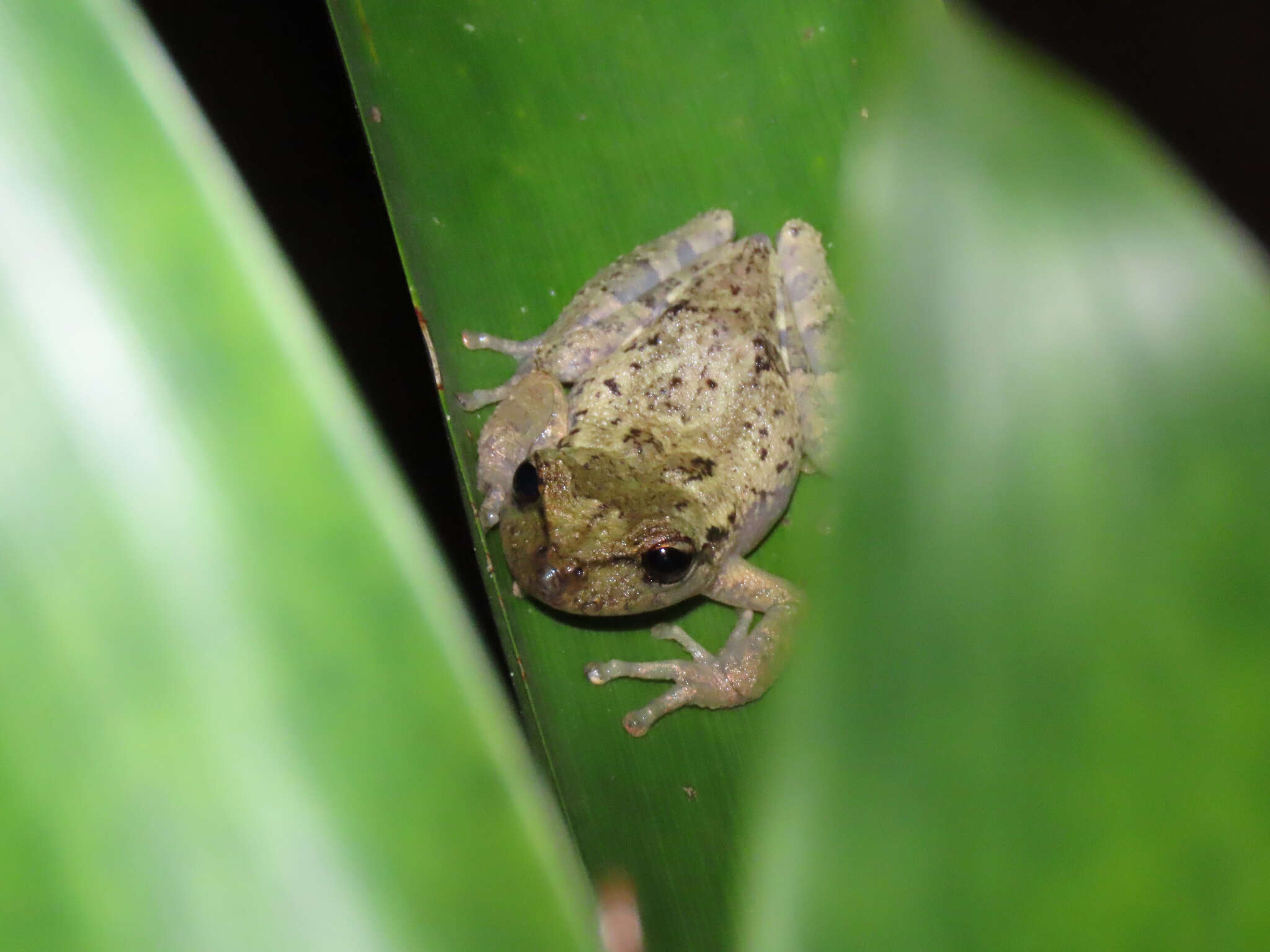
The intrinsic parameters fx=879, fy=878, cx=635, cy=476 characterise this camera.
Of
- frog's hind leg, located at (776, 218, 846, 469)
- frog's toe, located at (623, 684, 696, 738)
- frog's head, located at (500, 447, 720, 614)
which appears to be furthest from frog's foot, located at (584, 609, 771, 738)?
frog's hind leg, located at (776, 218, 846, 469)

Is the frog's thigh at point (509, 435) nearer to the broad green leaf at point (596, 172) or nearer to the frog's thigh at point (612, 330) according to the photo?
the frog's thigh at point (612, 330)

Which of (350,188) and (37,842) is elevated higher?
(350,188)

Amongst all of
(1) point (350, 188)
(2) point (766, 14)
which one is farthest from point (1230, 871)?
(1) point (350, 188)

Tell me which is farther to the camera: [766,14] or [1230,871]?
[766,14]

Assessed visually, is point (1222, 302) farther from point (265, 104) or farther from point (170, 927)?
point (265, 104)

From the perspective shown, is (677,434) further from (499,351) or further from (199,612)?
(199,612)

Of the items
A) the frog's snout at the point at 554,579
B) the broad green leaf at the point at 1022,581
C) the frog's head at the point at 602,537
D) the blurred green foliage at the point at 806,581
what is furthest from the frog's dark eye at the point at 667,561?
the broad green leaf at the point at 1022,581
